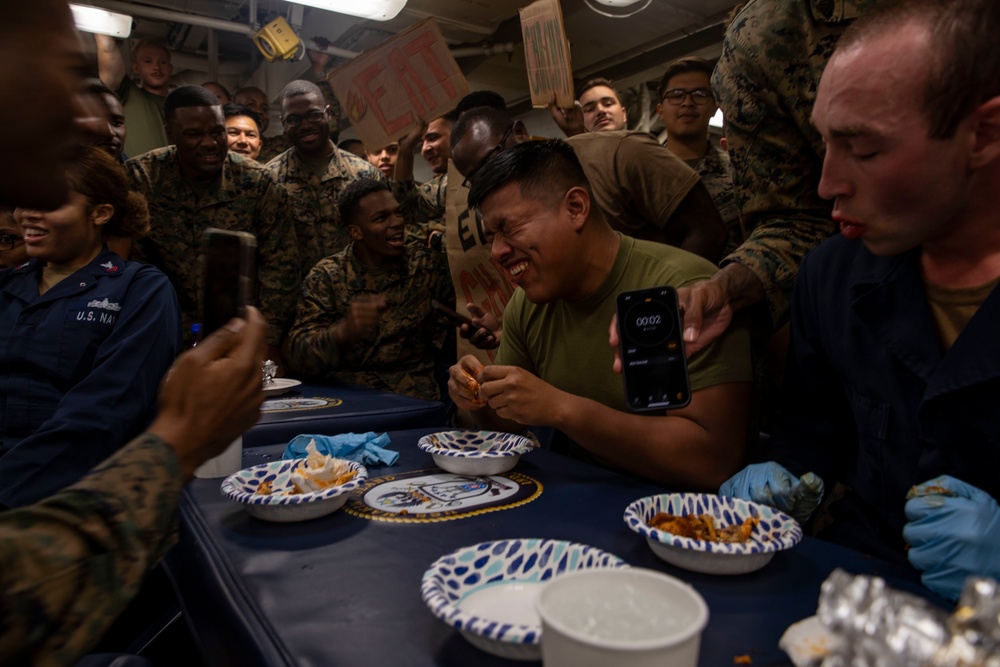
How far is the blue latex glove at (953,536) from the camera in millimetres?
803

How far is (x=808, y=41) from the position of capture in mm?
1464

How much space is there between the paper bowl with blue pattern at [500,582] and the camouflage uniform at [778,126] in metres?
0.89

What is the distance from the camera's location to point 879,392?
1.12 meters

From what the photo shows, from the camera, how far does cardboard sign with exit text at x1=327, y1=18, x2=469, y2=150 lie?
2.88 meters

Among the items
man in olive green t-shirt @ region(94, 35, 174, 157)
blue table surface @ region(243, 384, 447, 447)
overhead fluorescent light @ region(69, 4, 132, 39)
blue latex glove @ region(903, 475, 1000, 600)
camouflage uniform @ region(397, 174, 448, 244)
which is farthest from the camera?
man in olive green t-shirt @ region(94, 35, 174, 157)

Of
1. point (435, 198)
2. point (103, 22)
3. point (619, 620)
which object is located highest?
point (103, 22)

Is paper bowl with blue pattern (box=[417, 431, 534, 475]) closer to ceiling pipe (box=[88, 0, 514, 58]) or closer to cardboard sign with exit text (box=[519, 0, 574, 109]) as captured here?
cardboard sign with exit text (box=[519, 0, 574, 109])

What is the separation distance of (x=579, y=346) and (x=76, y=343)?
4.66 ft

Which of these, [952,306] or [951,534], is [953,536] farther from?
[952,306]

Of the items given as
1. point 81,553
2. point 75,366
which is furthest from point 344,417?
point 81,553

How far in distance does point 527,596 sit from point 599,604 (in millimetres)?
204

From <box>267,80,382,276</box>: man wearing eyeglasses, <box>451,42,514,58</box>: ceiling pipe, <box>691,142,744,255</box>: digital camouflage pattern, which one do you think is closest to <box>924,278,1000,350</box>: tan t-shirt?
<box>691,142,744,255</box>: digital camouflage pattern

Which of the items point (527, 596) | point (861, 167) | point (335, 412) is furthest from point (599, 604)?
point (335, 412)

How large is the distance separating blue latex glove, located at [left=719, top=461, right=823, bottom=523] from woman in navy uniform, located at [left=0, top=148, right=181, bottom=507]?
63.2 inches
